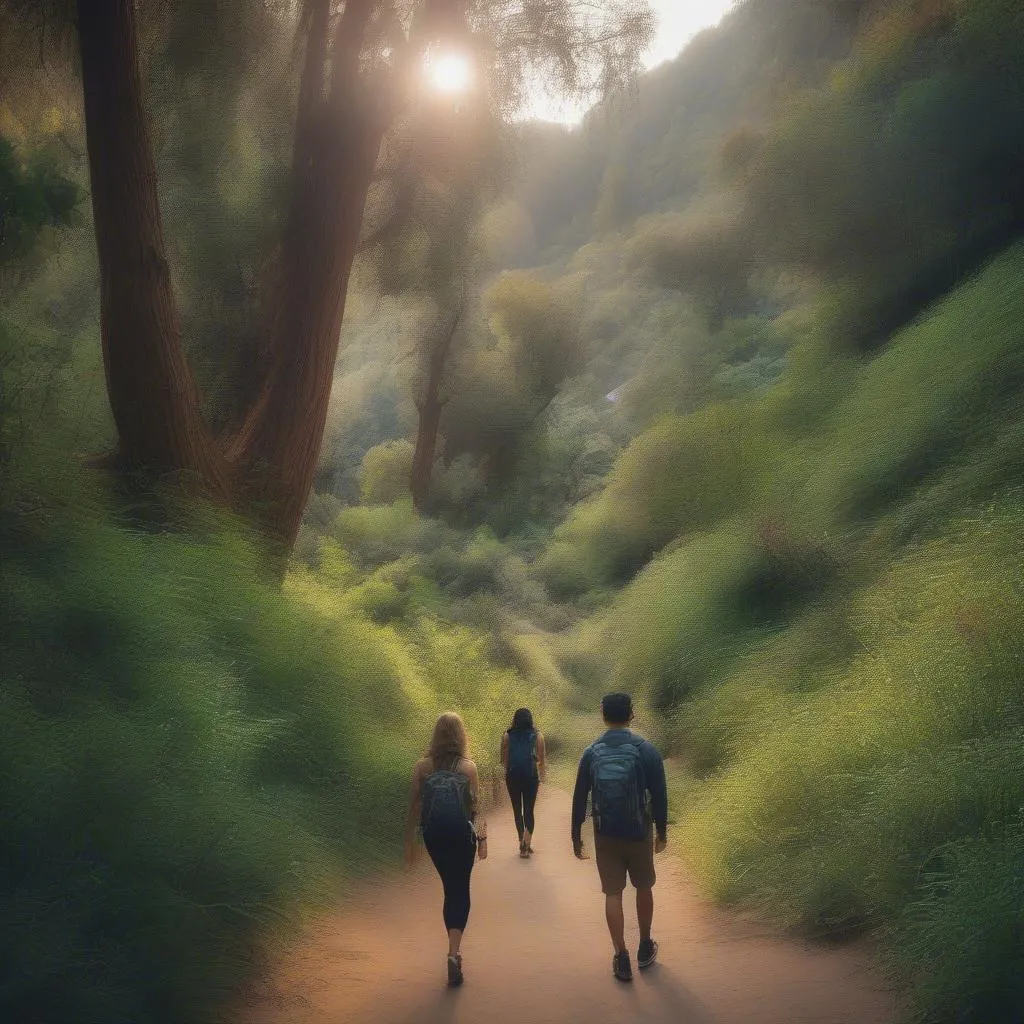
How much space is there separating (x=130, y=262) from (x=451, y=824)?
15.1 ft

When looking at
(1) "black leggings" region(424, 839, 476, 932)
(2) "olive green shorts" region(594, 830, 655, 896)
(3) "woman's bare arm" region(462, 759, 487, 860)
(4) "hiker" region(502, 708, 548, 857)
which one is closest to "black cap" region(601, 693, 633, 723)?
(2) "olive green shorts" region(594, 830, 655, 896)

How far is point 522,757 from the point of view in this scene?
24.8 feet

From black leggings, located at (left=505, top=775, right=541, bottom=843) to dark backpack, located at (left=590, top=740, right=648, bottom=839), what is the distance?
123 inches

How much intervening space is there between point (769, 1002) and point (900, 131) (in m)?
12.8

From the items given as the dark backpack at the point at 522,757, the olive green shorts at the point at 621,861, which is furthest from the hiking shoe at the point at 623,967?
the dark backpack at the point at 522,757

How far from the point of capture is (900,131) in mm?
13336

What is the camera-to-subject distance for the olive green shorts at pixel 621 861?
4539 mm

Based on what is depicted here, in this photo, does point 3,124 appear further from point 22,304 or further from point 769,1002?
point 769,1002

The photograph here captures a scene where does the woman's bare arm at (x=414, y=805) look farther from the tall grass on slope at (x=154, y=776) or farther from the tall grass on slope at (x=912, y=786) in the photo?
the tall grass on slope at (x=912, y=786)

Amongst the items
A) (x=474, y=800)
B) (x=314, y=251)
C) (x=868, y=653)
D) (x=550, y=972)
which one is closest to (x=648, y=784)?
(x=474, y=800)

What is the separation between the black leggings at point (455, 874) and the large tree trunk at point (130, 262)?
3748 millimetres

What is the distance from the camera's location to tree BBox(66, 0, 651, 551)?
21.4ft

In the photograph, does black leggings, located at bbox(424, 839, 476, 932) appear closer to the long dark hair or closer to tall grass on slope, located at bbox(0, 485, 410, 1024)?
tall grass on slope, located at bbox(0, 485, 410, 1024)

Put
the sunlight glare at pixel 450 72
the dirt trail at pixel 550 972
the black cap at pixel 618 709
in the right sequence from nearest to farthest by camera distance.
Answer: the dirt trail at pixel 550 972
the black cap at pixel 618 709
the sunlight glare at pixel 450 72
